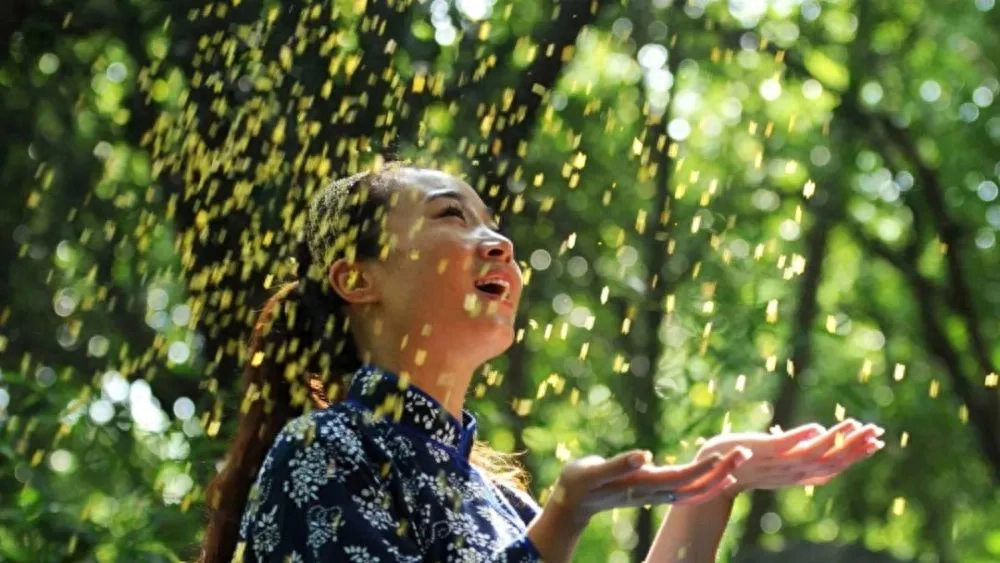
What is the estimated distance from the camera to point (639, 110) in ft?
37.9

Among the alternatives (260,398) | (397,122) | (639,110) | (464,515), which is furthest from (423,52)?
(639,110)

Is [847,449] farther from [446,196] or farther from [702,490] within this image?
[446,196]

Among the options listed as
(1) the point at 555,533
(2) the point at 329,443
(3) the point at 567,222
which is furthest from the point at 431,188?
(3) the point at 567,222

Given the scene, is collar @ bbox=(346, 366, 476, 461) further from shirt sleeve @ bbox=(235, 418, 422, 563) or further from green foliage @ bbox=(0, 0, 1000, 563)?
green foliage @ bbox=(0, 0, 1000, 563)

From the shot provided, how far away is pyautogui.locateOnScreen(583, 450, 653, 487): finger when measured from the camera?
7.47ft

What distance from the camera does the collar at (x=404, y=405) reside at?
2.88 meters

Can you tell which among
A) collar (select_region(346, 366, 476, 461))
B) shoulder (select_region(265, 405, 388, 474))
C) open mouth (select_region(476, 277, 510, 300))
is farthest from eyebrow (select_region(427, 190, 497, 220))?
shoulder (select_region(265, 405, 388, 474))

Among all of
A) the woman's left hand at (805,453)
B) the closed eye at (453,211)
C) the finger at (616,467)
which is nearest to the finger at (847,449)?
the woman's left hand at (805,453)

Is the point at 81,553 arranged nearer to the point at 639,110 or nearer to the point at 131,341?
the point at 131,341

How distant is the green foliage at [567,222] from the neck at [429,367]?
1507 millimetres

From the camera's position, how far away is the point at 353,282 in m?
3.08

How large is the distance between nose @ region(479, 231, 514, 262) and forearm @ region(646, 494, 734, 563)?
55 cm

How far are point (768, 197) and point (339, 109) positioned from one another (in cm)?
779

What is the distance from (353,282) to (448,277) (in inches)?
9.3
